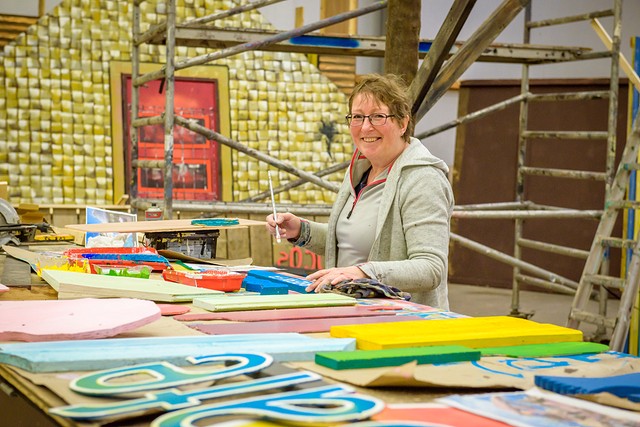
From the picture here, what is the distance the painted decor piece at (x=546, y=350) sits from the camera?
1760mm

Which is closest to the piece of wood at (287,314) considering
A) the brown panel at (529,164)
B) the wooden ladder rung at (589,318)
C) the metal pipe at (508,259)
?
the wooden ladder rung at (589,318)

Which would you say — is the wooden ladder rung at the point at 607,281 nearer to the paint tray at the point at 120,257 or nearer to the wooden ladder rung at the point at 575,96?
the wooden ladder rung at the point at 575,96

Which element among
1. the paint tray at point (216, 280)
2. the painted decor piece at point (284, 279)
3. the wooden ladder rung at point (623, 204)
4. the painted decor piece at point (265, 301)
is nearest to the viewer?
the painted decor piece at point (265, 301)

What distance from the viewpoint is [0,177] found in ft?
23.0

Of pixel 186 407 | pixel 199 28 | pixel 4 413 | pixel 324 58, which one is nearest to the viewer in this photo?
pixel 186 407

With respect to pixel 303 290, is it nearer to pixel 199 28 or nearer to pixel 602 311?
pixel 199 28

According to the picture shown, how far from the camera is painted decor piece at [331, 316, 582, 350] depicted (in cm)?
175

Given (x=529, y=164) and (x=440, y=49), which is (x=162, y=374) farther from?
(x=529, y=164)

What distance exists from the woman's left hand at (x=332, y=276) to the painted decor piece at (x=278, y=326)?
0.55m

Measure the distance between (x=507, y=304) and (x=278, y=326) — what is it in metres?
7.24

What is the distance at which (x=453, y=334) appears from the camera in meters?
1.85

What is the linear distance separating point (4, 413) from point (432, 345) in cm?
107

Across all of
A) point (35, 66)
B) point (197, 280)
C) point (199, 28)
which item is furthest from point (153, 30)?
point (197, 280)

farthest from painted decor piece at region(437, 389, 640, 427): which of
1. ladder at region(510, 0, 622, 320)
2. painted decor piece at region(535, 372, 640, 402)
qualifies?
ladder at region(510, 0, 622, 320)
